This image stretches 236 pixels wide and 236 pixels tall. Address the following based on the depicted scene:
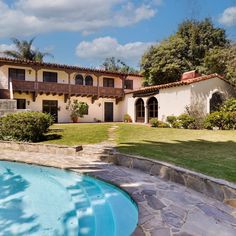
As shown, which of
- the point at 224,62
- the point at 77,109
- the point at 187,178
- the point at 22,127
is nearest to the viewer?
the point at 187,178

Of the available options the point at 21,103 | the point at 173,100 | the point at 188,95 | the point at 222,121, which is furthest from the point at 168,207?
the point at 21,103

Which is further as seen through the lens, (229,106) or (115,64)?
(115,64)

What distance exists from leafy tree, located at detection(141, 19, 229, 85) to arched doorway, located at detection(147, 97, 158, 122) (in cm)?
546

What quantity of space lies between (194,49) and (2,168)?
2485 centimetres

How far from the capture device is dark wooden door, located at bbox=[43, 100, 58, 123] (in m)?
24.8

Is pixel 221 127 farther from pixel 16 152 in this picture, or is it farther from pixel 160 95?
pixel 16 152

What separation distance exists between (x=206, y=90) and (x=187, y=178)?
49.2 feet

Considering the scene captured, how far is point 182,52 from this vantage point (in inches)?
1120

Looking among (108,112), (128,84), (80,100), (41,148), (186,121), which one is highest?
(128,84)

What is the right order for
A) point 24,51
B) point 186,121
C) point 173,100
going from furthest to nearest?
1. point 24,51
2. point 173,100
3. point 186,121

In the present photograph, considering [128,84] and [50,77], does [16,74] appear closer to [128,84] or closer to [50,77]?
[50,77]

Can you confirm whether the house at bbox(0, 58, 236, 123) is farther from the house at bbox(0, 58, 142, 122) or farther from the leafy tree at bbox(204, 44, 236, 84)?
the leafy tree at bbox(204, 44, 236, 84)

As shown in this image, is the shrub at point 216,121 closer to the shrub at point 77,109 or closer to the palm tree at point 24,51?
the shrub at point 77,109

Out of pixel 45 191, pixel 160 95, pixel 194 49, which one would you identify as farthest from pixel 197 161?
pixel 194 49
